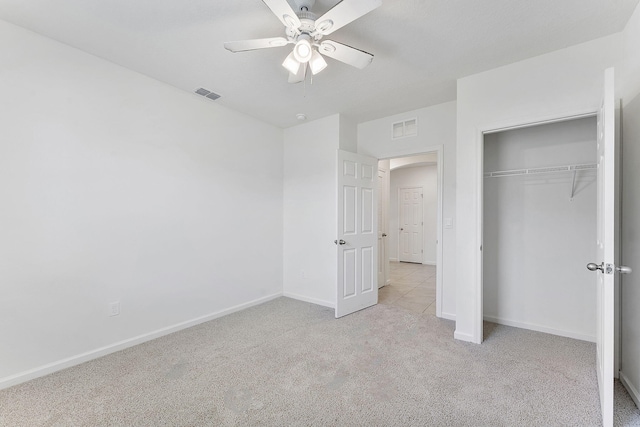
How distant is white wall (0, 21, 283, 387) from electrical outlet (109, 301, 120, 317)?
0.15 ft

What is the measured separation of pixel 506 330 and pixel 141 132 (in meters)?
4.32

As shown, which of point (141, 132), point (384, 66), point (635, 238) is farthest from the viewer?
point (141, 132)

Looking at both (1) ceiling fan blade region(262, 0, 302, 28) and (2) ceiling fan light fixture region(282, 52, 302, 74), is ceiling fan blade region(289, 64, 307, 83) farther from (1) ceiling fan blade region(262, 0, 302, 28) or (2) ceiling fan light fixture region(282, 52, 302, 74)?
(1) ceiling fan blade region(262, 0, 302, 28)

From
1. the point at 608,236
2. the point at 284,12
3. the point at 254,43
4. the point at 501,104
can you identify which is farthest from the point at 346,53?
the point at 608,236

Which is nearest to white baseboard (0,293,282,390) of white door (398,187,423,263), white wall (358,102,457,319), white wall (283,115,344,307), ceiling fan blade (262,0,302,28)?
white wall (283,115,344,307)

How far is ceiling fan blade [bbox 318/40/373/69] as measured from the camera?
190 centimetres

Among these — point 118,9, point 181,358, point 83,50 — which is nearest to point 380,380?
point 181,358

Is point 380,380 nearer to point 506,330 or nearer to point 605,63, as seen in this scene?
point 506,330

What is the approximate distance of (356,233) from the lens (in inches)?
145

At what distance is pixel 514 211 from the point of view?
3152 mm

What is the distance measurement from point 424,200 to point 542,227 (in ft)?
14.8

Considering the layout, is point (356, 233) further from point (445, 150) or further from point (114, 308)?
point (114, 308)

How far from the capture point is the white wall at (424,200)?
731 cm

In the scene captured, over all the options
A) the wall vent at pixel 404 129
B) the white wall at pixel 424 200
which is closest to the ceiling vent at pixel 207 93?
the wall vent at pixel 404 129
